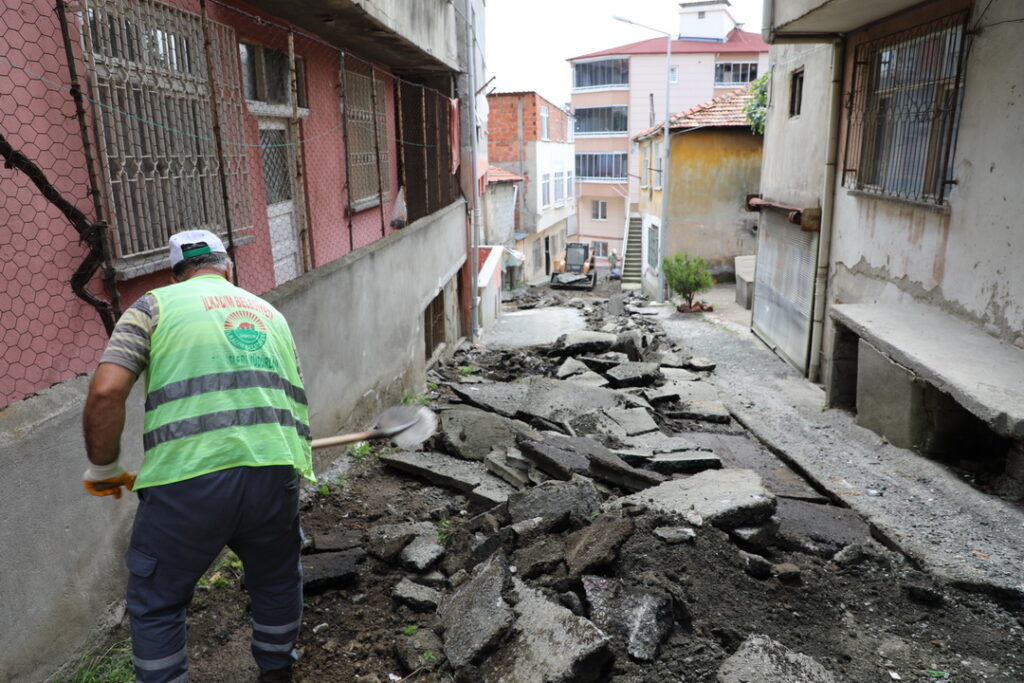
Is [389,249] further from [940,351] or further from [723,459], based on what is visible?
[940,351]

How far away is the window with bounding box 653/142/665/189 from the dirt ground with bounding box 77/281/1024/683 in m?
22.4

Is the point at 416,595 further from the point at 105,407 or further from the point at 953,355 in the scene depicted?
the point at 953,355

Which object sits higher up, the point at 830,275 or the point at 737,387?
the point at 830,275

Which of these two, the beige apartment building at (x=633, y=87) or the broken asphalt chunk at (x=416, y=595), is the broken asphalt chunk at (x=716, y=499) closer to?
the broken asphalt chunk at (x=416, y=595)

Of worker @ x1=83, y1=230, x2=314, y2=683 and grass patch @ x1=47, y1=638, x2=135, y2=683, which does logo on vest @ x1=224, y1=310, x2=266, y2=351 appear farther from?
grass patch @ x1=47, y1=638, x2=135, y2=683

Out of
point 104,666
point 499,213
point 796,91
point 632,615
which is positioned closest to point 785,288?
point 796,91

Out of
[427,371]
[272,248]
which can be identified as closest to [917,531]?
[272,248]

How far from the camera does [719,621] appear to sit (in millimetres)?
3666

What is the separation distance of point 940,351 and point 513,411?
13.4 feet

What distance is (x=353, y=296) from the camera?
21.1ft

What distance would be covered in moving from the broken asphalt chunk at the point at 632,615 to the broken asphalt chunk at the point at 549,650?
0.18 metres

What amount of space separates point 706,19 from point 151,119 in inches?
1678

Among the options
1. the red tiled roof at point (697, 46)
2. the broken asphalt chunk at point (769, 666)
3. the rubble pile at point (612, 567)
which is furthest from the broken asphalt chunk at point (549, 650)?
the red tiled roof at point (697, 46)

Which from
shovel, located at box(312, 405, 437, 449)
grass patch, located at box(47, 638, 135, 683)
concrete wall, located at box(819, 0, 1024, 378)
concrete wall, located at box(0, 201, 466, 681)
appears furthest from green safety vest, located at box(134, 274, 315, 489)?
concrete wall, located at box(819, 0, 1024, 378)
